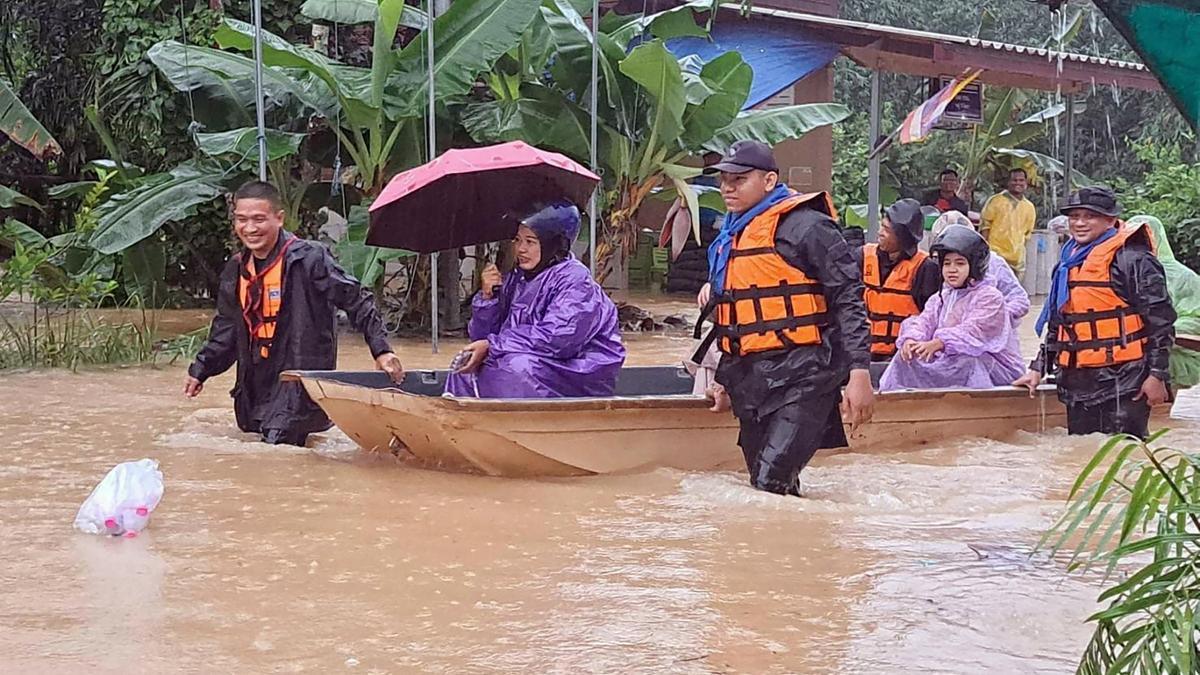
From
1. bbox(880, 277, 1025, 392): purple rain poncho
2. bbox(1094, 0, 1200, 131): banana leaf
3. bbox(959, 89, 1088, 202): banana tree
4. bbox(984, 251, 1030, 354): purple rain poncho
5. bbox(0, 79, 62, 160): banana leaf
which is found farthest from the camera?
bbox(959, 89, 1088, 202): banana tree

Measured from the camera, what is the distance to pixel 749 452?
5980 millimetres

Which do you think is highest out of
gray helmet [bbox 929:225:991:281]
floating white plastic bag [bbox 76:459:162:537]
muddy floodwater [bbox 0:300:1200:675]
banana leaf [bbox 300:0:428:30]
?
banana leaf [bbox 300:0:428:30]

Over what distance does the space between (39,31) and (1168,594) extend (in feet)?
50.8

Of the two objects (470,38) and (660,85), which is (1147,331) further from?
(470,38)

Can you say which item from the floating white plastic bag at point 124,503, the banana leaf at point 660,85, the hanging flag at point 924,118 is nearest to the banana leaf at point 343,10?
the banana leaf at point 660,85

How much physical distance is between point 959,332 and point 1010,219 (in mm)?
9580

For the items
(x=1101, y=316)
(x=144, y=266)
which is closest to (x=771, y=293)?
(x=1101, y=316)

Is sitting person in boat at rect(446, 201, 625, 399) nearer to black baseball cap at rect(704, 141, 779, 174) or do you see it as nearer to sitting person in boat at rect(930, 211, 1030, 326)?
black baseball cap at rect(704, 141, 779, 174)

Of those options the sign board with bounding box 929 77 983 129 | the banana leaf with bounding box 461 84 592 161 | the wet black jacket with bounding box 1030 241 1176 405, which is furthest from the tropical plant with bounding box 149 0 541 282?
the sign board with bounding box 929 77 983 129

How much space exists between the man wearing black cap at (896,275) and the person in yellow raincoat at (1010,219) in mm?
8704

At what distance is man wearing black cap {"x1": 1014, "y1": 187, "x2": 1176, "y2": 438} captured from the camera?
7.22m

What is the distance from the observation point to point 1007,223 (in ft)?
55.3

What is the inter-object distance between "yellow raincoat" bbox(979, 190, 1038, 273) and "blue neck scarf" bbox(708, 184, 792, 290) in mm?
11721

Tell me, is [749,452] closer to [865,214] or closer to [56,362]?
[56,362]
